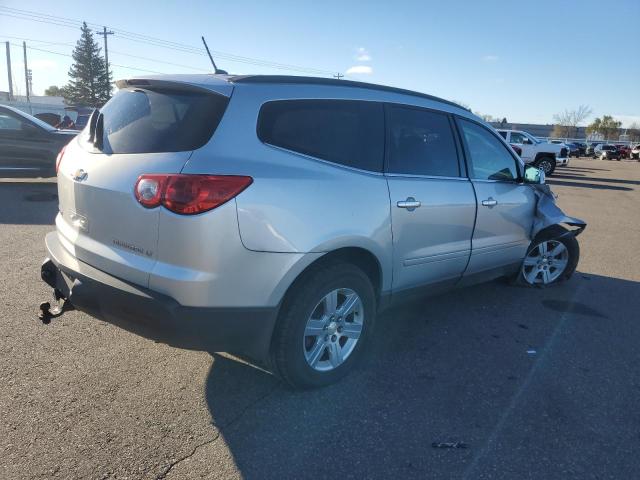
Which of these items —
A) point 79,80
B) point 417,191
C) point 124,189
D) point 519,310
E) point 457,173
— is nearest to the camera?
point 124,189

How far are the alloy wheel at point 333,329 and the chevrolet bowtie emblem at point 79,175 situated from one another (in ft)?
5.05

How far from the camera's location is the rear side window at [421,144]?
3.46 meters

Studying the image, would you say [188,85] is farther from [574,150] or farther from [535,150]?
[574,150]

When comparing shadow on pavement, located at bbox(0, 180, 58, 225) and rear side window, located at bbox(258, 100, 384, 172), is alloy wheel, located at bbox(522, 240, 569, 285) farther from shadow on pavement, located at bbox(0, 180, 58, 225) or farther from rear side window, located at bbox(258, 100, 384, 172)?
shadow on pavement, located at bbox(0, 180, 58, 225)

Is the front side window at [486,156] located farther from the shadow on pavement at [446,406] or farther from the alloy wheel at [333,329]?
the alloy wheel at [333,329]

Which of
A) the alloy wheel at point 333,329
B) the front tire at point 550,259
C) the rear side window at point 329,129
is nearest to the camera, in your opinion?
the rear side window at point 329,129

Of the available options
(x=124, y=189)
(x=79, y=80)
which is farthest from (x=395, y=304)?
(x=79, y=80)

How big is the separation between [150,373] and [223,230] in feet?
4.47

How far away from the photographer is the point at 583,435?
2771 millimetres

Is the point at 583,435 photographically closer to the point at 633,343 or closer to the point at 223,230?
the point at 633,343

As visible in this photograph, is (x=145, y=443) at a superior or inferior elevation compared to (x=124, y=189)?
inferior

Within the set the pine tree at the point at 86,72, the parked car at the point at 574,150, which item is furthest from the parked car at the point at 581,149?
the pine tree at the point at 86,72

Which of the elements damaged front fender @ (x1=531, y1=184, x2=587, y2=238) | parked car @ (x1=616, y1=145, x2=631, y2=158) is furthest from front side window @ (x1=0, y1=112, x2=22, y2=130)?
parked car @ (x1=616, y1=145, x2=631, y2=158)

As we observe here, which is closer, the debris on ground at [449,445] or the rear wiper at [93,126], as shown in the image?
the debris on ground at [449,445]
